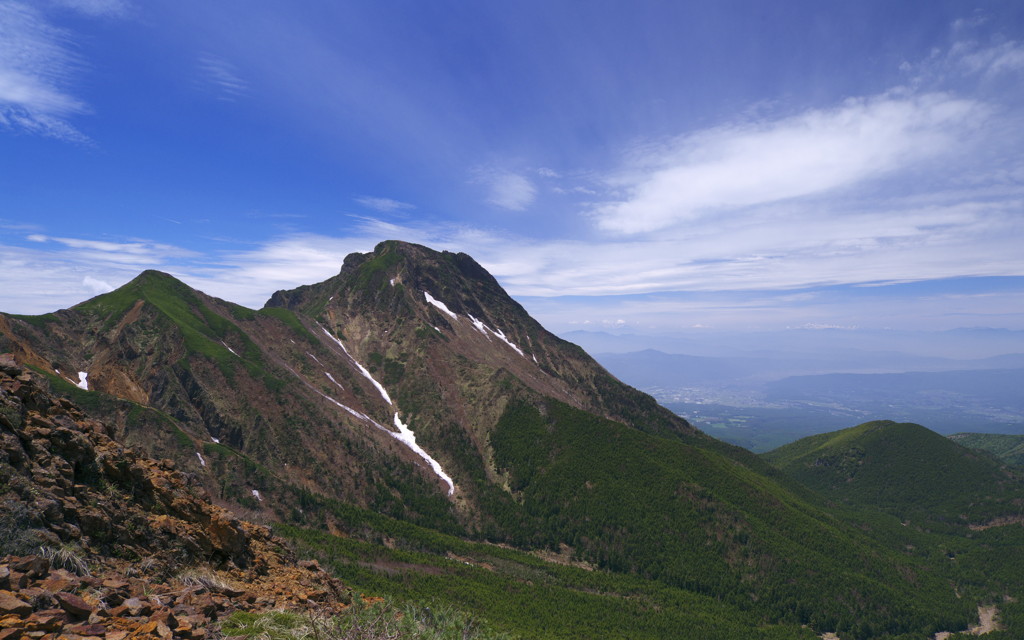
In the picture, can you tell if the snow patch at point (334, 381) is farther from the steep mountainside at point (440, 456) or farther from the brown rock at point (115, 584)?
the brown rock at point (115, 584)

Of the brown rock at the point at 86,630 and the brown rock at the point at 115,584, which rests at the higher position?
the brown rock at the point at 86,630

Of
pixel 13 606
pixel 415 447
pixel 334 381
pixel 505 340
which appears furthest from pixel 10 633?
pixel 505 340

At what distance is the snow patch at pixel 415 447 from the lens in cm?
12618

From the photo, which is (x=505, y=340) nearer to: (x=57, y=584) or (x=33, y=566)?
(x=33, y=566)

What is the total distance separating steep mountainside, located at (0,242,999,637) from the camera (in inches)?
3664

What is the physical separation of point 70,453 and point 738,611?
11196cm

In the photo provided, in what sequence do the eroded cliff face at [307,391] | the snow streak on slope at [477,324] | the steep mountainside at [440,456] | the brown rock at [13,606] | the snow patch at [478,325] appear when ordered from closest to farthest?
1. the brown rock at [13,606]
2. the eroded cliff face at [307,391]
3. the steep mountainside at [440,456]
4. the snow streak on slope at [477,324]
5. the snow patch at [478,325]

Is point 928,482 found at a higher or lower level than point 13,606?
lower

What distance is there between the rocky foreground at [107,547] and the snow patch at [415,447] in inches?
3988

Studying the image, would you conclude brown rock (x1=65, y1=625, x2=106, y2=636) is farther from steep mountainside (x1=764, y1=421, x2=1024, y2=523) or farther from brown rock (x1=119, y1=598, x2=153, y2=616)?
steep mountainside (x1=764, y1=421, x2=1024, y2=523)

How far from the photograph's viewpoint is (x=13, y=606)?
34.7ft

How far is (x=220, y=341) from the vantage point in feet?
421

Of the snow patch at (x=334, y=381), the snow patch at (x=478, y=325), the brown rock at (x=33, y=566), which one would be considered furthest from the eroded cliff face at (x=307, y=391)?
the brown rock at (x=33, y=566)

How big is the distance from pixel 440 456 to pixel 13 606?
127 meters
